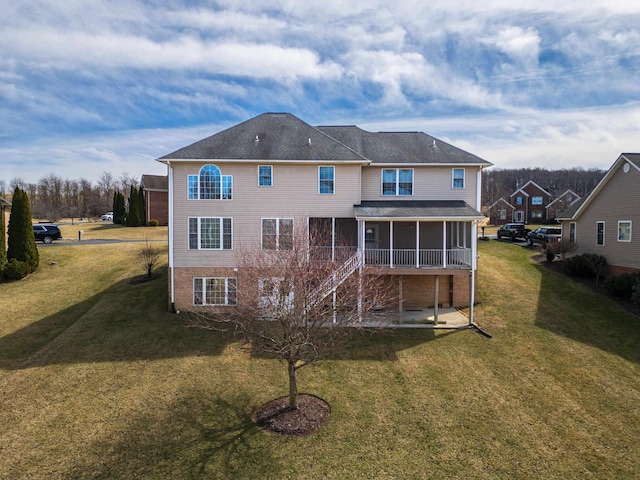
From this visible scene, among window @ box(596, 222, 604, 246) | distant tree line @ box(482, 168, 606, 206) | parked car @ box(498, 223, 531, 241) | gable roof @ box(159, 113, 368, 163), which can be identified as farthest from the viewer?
distant tree line @ box(482, 168, 606, 206)

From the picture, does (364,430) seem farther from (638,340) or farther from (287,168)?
(638,340)

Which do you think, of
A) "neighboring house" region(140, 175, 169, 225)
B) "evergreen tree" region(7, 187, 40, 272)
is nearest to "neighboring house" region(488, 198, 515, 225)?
"neighboring house" region(140, 175, 169, 225)

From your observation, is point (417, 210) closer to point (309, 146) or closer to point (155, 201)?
point (309, 146)

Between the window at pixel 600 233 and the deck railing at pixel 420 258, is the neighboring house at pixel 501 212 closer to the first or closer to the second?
the window at pixel 600 233

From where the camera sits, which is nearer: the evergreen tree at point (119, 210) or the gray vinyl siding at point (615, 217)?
the gray vinyl siding at point (615, 217)

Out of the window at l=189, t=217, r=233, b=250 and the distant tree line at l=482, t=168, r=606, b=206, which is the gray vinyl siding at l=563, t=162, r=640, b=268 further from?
the distant tree line at l=482, t=168, r=606, b=206

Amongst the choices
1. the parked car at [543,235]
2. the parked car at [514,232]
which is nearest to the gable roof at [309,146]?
the parked car at [543,235]

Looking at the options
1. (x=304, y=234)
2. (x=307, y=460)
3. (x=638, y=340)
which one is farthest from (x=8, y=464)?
(x=638, y=340)
